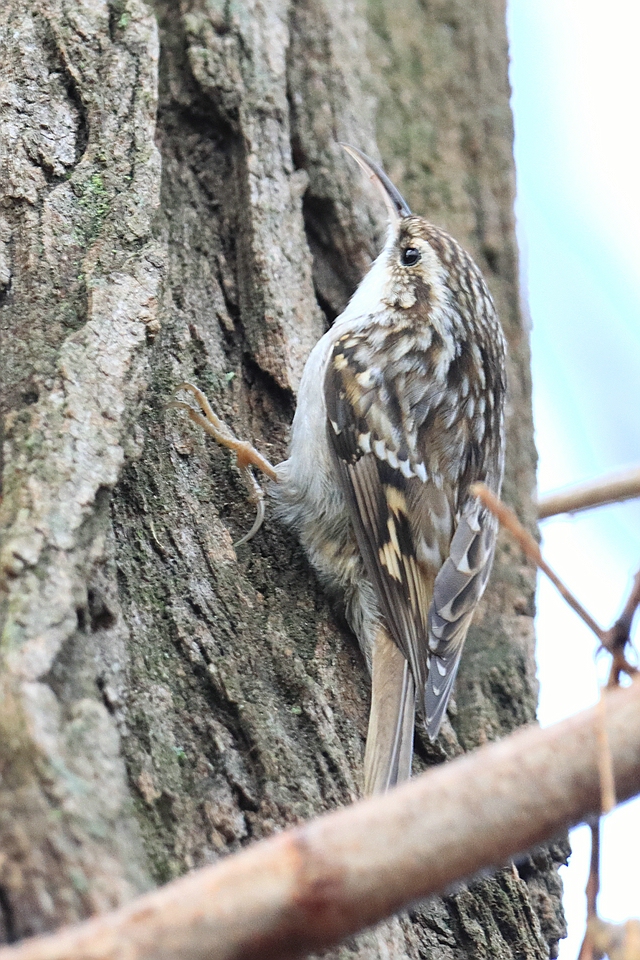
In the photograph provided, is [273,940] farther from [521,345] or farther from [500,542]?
[521,345]

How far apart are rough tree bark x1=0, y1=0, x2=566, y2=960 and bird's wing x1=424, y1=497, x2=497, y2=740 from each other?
0.14 meters

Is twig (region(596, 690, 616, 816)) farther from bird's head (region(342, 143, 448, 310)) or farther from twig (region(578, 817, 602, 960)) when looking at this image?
bird's head (region(342, 143, 448, 310))

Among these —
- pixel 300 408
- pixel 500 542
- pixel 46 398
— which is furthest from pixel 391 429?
pixel 46 398

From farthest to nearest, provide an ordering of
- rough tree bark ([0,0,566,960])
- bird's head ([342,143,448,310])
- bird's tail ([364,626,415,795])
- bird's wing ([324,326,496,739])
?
bird's head ([342,143,448,310]) → bird's wing ([324,326,496,739]) → bird's tail ([364,626,415,795]) → rough tree bark ([0,0,566,960])

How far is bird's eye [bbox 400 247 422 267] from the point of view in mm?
2547

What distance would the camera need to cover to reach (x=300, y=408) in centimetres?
223

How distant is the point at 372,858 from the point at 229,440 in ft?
4.09

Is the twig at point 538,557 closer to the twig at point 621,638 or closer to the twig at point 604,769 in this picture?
the twig at point 621,638

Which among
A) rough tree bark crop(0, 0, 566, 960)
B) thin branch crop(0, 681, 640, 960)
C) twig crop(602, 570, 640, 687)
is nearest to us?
thin branch crop(0, 681, 640, 960)

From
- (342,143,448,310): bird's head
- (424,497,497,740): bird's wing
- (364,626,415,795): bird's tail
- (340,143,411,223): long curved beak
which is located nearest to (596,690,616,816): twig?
(364,626,415,795): bird's tail

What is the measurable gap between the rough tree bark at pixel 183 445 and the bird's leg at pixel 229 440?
25mm

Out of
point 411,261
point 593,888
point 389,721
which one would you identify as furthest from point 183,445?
point 593,888

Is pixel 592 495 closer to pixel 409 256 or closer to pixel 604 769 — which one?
pixel 409 256

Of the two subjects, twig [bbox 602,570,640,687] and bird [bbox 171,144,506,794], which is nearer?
twig [bbox 602,570,640,687]
